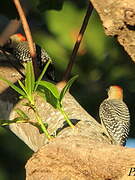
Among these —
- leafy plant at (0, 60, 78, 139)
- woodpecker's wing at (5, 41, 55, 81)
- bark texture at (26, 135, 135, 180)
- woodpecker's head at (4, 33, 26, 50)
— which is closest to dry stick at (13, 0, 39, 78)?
leafy plant at (0, 60, 78, 139)

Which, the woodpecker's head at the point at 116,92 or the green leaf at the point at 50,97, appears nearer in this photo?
the green leaf at the point at 50,97

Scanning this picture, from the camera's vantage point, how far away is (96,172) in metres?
2.39

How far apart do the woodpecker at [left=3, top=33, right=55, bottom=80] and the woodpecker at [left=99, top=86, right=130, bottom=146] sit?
63 centimetres

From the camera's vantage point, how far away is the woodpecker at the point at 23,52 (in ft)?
20.3

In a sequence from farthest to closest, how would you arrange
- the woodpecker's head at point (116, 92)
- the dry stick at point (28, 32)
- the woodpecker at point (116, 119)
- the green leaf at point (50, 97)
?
the woodpecker's head at point (116, 92)
the woodpecker at point (116, 119)
the dry stick at point (28, 32)
the green leaf at point (50, 97)

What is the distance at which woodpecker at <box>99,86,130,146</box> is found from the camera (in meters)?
5.17

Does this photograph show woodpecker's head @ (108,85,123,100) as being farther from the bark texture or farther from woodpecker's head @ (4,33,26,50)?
the bark texture

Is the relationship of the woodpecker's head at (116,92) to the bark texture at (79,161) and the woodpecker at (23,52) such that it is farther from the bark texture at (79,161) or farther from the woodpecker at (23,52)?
the bark texture at (79,161)

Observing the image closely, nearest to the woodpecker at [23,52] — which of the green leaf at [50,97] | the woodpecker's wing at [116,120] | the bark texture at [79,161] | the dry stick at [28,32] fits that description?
the woodpecker's wing at [116,120]

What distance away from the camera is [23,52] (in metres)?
6.87

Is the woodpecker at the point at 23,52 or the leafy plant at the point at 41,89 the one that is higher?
the leafy plant at the point at 41,89

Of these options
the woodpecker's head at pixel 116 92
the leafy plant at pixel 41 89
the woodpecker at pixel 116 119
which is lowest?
the woodpecker's head at pixel 116 92

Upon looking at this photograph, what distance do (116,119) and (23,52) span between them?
1.80 metres

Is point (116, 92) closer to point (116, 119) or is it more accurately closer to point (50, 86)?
point (116, 119)
